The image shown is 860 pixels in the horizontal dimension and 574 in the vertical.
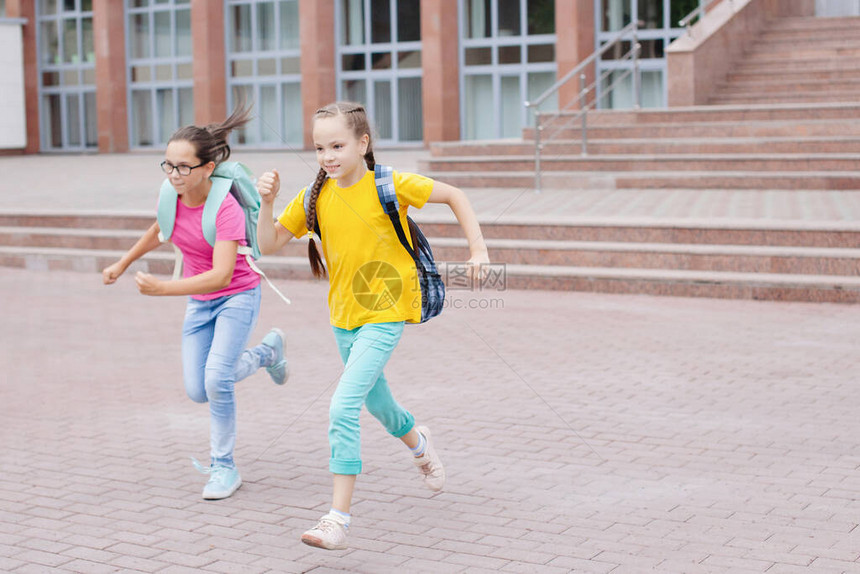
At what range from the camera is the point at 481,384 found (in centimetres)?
771

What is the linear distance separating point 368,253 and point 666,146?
13233 mm

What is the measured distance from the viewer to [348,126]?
4.46 meters

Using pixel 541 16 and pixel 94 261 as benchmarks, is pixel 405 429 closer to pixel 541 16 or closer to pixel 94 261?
pixel 94 261

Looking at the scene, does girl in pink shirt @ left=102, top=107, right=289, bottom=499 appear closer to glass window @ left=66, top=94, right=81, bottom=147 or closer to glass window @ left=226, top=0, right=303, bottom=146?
glass window @ left=226, top=0, right=303, bottom=146

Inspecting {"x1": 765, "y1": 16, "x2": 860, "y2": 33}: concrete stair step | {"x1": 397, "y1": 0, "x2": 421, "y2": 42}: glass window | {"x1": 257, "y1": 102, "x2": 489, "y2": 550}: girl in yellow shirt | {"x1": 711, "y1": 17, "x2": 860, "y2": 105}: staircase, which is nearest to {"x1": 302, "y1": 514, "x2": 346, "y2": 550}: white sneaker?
{"x1": 257, "y1": 102, "x2": 489, "y2": 550}: girl in yellow shirt

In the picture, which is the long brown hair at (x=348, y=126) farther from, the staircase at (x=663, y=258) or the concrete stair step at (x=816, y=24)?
the concrete stair step at (x=816, y=24)

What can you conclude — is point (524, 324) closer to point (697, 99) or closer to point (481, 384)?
point (481, 384)

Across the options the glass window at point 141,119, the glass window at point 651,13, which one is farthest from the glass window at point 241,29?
the glass window at point 651,13

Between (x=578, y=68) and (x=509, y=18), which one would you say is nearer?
(x=578, y=68)

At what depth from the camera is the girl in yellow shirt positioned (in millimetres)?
4441

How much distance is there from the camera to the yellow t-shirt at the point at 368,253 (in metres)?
4.61

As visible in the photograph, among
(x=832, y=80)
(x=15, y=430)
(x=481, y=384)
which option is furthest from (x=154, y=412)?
(x=832, y=80)

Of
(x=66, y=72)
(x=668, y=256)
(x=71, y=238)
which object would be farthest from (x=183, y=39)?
(x=668, y=256)
